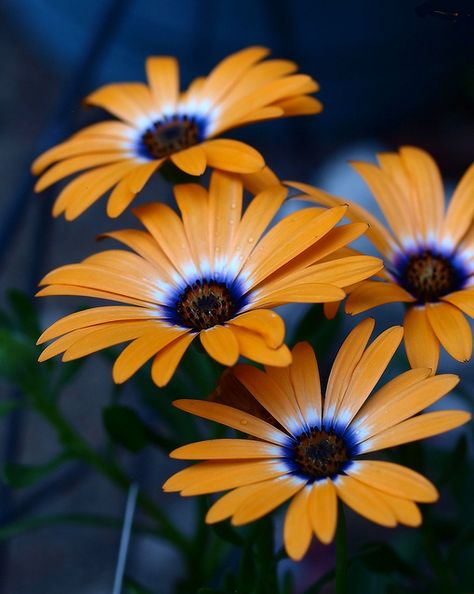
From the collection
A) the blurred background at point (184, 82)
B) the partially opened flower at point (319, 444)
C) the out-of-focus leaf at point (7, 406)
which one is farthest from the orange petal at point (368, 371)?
the blurred background at point (184, 82)

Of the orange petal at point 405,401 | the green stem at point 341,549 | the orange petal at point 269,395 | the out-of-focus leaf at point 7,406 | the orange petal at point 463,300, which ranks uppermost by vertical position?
the out-of-focus leaf at point 7,406

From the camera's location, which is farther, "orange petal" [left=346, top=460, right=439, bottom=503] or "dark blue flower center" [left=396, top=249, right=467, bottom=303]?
"dark blue flower center" [left=396, top=249, right=467, bottom=303]

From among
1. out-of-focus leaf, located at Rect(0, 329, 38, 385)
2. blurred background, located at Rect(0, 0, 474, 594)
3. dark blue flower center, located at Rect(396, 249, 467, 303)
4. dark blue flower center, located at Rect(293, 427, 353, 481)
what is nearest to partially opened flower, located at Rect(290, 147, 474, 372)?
dark blue flower center, located at Rect(396, 249, 467, 303)

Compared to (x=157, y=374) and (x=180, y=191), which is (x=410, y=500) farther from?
(x=180, y=191)

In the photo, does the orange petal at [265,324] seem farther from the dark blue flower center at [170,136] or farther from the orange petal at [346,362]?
the dark blue flower center at [170,136]

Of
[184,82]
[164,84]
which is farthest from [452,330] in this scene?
[184,82]

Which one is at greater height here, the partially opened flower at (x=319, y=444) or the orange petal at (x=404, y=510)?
the partially opened flower at (x=319, y=444)

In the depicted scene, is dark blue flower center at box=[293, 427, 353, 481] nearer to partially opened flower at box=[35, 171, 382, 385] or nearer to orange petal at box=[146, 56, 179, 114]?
partially opened flower at box=[35, 171, 382, 385]

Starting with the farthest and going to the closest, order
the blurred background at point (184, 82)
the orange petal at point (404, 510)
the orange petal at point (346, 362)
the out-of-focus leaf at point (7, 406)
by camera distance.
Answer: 1. the blurred background at point (184, 82)
2. the out-of-focus leaf at point (7, 406)
3. the orange petal at point (346, 362)
4. the orange petal at point (404, 510)
